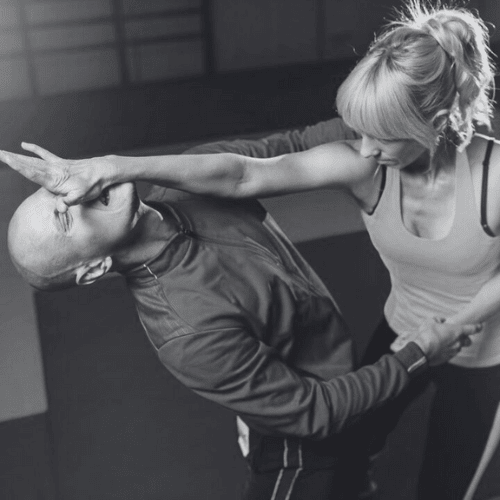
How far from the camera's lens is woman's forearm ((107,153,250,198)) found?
4.77 feet

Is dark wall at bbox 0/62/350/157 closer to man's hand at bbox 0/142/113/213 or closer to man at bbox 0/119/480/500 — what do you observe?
man at bbox 0/119/480/500

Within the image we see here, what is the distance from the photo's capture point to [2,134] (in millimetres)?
5391

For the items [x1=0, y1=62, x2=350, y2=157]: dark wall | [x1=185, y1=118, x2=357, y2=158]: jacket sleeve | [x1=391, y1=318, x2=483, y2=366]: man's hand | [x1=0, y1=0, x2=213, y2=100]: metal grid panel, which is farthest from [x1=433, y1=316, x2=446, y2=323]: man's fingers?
[x1=0, y1=0, x2=213, y2=100]: metal grid panel

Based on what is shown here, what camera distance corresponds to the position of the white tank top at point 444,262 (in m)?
1.78

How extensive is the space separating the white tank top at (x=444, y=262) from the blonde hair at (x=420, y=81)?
180 millimetres

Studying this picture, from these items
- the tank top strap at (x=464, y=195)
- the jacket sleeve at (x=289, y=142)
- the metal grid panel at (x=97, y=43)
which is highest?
the jacket sleeve at (x=289, y=142)

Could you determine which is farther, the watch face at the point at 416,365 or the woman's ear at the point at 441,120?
the watch face at the point at 416,365

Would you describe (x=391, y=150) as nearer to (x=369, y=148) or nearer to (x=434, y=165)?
(x=369, y=148)

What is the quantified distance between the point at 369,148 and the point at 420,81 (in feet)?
0.62

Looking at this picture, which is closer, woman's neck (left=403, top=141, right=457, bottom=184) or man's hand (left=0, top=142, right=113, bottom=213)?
man's hand (left=0, top=142, right=113, bottom=213)

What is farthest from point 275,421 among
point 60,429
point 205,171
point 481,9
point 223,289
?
point 481,9

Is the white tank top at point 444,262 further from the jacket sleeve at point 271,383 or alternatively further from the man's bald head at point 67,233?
the man's bald head at point 67,233

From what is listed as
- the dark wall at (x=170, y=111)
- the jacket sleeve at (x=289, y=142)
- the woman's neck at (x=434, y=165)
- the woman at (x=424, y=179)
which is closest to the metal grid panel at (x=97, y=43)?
the dark wall at (x=170, y=111)

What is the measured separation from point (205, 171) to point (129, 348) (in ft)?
6.54
